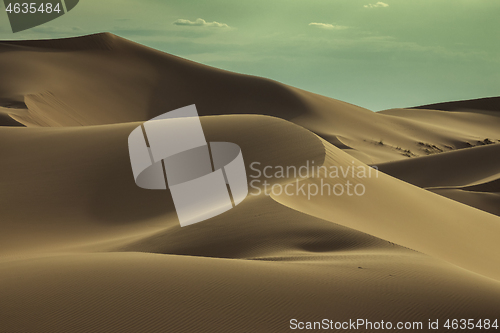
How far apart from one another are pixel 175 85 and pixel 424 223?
38.5 m

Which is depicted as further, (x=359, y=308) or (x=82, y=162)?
(x=82, y=162)

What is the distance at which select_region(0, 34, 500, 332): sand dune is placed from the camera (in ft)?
15.6

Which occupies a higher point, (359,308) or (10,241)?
(359,308)

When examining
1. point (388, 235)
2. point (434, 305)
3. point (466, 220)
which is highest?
→ point (434, 305)

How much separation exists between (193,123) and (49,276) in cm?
1064

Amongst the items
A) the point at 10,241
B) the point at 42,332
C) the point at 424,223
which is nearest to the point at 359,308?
the point at 42,332

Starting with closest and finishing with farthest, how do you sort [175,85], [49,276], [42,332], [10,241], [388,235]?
1. [42,332]
2. [49,276]
3. [388,235]
4. [10,241]
5. [175,85]

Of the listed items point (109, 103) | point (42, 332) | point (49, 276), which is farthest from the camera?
point (109, 103)

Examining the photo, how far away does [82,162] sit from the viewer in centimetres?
1343

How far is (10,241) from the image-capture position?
31.9 ft

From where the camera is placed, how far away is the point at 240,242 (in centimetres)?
767

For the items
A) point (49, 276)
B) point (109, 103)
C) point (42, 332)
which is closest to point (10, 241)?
point (49, 276)

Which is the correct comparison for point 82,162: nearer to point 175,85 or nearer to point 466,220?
point 466,220

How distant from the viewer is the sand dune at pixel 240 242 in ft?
15.6
